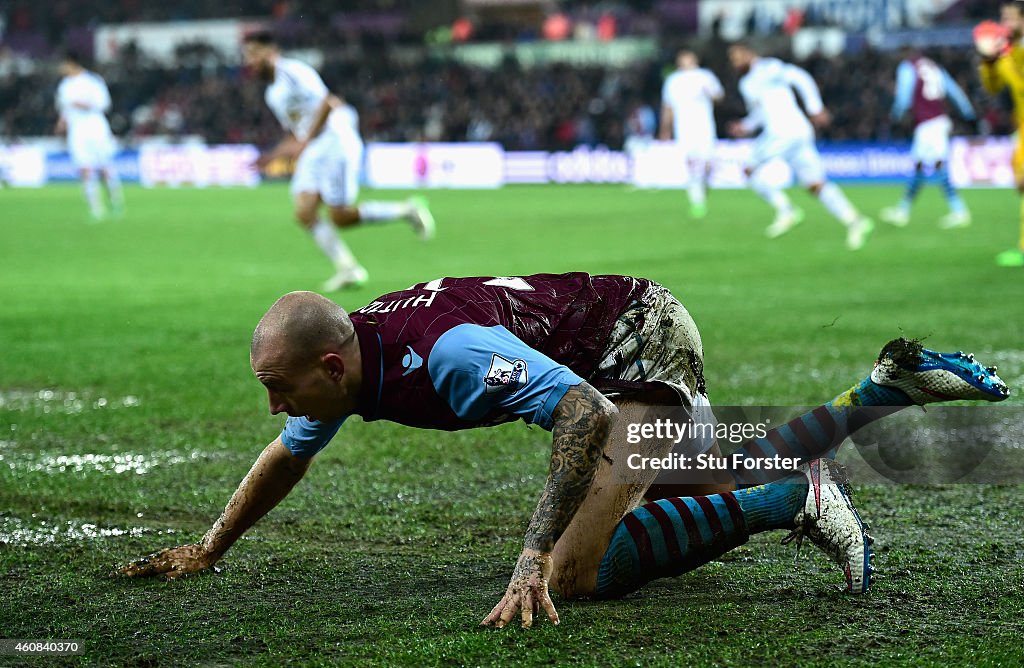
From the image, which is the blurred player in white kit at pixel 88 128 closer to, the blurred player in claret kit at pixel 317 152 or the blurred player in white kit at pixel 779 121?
the blurred player in claret kit at pixel 317 152

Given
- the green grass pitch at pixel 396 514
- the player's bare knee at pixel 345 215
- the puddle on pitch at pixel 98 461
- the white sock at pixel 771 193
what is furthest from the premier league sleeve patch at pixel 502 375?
the white sock at pixel 771 193

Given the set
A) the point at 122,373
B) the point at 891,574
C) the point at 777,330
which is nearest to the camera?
the point at 891,574

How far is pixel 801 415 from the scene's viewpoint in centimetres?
380

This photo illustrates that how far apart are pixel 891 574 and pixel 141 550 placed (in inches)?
86.2

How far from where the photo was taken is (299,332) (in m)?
2.85

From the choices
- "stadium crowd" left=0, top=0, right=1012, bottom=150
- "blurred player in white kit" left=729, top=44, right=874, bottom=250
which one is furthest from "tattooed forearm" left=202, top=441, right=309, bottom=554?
"stadium crowd" left=0, top=0, right=1012, bottom=150

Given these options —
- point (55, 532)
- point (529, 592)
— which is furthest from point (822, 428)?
point (55, 532)

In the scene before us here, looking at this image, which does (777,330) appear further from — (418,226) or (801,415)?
(418,226)

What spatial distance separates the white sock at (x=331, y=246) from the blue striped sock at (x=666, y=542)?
25.2 ft

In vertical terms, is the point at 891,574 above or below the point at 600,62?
below

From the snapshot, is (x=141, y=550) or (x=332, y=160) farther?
(x=332, y=160)

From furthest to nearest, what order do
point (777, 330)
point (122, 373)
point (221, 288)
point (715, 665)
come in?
point (221, 288) → point (777, 330) → point (122, 373) → point (715, 665)

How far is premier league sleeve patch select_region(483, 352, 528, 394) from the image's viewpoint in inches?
112

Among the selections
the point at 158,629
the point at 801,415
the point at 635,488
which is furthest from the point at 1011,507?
the point at 158,629
